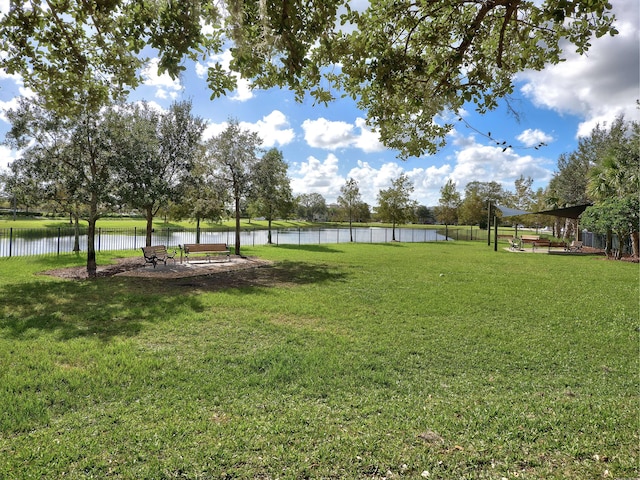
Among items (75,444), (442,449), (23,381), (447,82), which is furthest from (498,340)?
(23,381)

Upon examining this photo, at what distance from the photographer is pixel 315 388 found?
13.7ft

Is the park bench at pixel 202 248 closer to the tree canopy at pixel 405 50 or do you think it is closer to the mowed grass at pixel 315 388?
the mowed grass at pixel 315 388

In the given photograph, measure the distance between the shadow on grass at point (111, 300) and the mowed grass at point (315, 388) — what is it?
70mm

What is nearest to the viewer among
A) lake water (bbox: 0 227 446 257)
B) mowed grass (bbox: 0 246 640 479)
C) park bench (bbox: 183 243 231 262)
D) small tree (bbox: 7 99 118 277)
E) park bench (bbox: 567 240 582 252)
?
mowed grass (bbox: 0 246 640 479)

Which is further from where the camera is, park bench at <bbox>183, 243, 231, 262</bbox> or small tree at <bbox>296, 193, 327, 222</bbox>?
small tree at <bbox>296, 193, 327, 222</bbox>

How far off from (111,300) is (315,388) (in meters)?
6.45

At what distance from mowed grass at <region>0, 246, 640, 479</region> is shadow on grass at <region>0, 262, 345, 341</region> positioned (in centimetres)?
7

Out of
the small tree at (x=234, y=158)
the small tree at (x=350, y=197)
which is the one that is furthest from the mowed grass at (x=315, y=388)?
the small tree at (x=350, y=197)

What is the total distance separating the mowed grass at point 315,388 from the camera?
2.91 metres

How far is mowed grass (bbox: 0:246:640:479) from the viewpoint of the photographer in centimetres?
291

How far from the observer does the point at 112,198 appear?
479 inches

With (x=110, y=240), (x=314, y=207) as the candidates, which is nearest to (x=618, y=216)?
A: (x=110, y=240)

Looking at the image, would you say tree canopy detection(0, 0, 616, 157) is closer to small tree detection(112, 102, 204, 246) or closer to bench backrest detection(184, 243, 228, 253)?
small tree detection(112, 102, 204, 246)

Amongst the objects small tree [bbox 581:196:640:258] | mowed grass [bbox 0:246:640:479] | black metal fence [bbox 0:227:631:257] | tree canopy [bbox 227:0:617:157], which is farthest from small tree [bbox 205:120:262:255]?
small tree [bbox 581:196:640:258]
